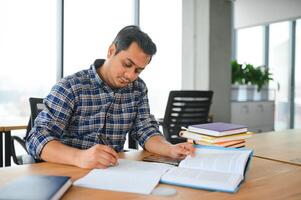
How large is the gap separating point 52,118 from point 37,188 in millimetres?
519

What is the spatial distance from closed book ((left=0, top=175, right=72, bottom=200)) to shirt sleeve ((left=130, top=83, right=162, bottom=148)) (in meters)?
0.67

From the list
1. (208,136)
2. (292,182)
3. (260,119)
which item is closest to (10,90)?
(208,136)

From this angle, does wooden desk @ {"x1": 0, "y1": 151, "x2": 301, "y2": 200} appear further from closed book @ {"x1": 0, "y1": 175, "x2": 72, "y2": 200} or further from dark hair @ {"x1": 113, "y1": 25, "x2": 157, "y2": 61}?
dark hair @ {"x1": 113, "y1": 25, "x2": 157, "y2": 61}

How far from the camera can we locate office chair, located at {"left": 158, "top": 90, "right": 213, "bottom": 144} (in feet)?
9.86

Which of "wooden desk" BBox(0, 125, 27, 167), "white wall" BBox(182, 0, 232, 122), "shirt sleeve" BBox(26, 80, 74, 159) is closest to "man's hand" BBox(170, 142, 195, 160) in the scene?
"shirt sleeve" BBox(26, 80, 74, 159)

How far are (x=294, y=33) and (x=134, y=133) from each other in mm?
5363

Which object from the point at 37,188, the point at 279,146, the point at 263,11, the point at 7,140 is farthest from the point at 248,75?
the point at 37,188

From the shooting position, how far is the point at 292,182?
1039 millimetres

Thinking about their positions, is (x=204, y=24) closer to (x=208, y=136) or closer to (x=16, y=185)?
(x=208, y=136)

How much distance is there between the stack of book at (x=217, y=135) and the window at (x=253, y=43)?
504cm

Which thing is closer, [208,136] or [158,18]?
[208,136]

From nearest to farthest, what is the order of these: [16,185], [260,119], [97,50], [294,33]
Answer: [16,185]
[97,50]
[260,119]
[294,33]

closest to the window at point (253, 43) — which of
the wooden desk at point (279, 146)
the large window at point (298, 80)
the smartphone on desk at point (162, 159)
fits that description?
the large window at point (298, 80)

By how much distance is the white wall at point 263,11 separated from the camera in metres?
5.44
